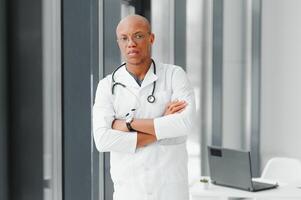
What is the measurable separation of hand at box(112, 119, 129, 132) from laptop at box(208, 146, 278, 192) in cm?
122

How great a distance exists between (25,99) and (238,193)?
56.7 inches

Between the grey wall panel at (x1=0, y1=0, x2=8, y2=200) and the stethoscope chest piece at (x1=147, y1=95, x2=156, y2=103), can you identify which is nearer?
the stethoscope chest piece at (x1=147, y1=95, x2=156, y2=103)

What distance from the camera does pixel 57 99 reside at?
7.06 ft

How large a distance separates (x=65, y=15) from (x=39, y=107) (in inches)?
16.8

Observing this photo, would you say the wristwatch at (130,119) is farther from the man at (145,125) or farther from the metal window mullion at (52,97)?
the metal window mullion at (52,97)

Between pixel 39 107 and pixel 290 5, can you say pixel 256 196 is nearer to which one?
pixel 39 107

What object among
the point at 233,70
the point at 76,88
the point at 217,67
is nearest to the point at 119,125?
the point at 76,88

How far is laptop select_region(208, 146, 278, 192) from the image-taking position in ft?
9.40

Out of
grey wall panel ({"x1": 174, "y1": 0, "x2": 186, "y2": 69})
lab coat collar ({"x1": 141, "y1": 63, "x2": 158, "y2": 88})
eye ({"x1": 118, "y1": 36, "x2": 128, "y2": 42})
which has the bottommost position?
lab coat collar ({"x1": 141, "y1": 63, "x2": 158, "y2": 88})

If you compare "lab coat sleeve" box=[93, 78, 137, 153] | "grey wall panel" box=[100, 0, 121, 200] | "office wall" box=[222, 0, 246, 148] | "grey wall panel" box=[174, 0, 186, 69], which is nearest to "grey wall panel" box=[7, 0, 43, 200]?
"lab coat sleeve" box=[93, 78, 137, 153]

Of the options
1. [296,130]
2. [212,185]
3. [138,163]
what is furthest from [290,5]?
[138,163]

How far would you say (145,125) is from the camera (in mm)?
1738

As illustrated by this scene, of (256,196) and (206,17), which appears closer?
(256,196)

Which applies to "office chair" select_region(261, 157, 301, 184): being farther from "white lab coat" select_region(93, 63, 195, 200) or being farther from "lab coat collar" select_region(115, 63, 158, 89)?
"lab coat collar" select_region(115, 63, 158, 89)
